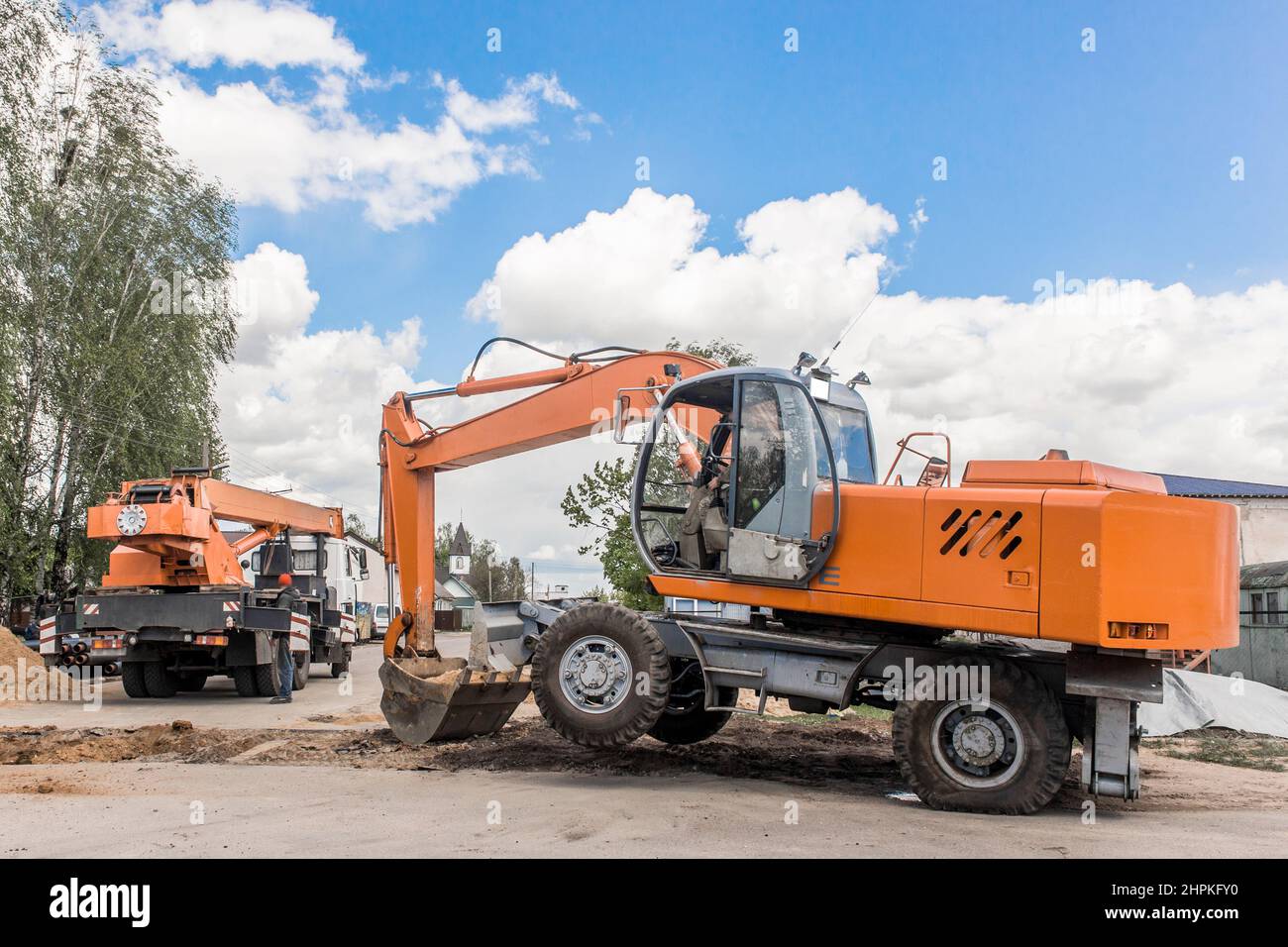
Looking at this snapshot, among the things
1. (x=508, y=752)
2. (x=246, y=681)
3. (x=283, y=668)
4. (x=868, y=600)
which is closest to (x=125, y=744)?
(x=508, y=752)

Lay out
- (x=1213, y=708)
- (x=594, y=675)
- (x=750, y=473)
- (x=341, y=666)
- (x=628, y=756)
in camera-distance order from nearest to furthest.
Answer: (x=750, y=473) → (x=594, y=675) → (x=628, y=756) → (x=1213, y=708) → (x=341, y=666)

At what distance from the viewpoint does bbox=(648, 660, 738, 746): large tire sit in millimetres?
8422

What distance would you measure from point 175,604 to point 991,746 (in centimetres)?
1150

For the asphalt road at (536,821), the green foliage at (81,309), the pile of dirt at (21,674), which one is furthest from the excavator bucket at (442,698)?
the green foliage at (81,309)

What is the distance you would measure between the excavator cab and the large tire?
34.1 inches

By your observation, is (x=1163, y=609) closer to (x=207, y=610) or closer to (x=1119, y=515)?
(x=1119, y=515)

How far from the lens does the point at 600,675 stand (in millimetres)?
8172

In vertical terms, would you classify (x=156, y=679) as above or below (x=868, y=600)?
below

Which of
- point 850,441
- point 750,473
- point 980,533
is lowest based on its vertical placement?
point 980,533

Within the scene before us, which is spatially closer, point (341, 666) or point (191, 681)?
point (191, 681)

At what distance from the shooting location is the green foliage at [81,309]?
2320 centimetres

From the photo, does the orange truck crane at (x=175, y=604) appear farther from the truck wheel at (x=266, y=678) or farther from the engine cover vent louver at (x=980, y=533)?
the engine cover vent louver at (x=980, y=533)

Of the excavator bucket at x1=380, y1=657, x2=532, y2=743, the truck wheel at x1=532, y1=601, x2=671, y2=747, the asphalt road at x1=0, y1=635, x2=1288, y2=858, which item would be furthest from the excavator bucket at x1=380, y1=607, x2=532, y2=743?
the truck wheel at x1=532, y1=601, x2=671, y2=747

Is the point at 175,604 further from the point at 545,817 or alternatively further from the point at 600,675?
the point at 545,817
